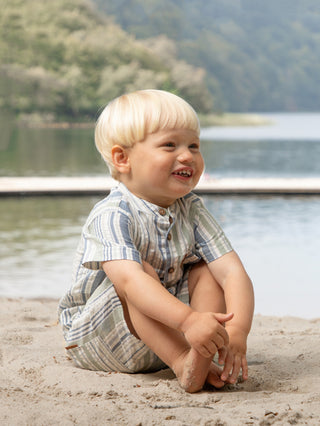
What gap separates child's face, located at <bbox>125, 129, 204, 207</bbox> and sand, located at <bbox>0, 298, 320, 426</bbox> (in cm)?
42

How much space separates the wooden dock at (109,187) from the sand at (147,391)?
14.7ft

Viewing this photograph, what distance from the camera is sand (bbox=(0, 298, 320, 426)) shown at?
1.16 metres

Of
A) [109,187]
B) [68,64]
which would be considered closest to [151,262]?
[109,187]

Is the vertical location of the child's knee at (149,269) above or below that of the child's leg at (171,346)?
above

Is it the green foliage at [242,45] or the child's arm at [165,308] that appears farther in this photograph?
the green foliage at [242,45]

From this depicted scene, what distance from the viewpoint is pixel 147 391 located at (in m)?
1.35

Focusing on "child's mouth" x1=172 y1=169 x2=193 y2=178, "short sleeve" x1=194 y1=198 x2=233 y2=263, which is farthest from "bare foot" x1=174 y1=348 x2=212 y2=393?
"child's mouth" x1=172 y1=169 x2=193 y2=178

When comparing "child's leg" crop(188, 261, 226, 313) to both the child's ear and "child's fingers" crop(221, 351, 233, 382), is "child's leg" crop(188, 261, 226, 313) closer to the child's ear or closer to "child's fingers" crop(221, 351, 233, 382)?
"child's fingers" crop(221, 351, 233, 382)

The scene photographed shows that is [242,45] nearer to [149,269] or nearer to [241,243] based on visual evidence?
[241,243]

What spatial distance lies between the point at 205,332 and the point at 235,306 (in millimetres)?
217

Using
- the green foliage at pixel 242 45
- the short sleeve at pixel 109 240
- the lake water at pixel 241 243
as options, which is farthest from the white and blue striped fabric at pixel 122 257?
the green foliage at pixel 242 45

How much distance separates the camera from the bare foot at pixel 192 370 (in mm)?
1334

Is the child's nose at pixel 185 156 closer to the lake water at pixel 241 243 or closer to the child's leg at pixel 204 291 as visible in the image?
the child's leg at pixel 204 291

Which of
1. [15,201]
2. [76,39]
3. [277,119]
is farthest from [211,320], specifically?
[277,119]
